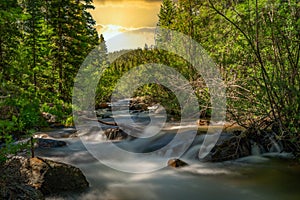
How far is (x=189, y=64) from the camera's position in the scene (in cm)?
2094

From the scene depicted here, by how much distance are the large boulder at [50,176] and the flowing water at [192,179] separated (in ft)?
0.93

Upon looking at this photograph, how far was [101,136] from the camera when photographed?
1489 centimetres

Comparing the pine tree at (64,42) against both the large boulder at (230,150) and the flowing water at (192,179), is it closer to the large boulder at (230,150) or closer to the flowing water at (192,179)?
the flowing water at (192,179)

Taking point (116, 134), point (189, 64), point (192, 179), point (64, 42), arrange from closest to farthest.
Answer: point (192, 179) < point (116, 134) < point (189, 64) < point (64, 42)

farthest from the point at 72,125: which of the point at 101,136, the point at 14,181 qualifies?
the point at 14,181

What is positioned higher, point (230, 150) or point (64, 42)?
point (64, 42)

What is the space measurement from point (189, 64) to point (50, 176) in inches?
607

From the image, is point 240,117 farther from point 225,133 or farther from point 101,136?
point 101,136

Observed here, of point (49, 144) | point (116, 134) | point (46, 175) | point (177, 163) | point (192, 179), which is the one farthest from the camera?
point (116, 134)

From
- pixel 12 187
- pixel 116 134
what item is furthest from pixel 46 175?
pixel 116 134

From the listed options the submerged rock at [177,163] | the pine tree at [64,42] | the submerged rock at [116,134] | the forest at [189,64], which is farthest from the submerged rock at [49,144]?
the pine tree at [64,42]

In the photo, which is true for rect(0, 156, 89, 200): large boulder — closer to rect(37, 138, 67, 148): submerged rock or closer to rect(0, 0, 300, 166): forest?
rect(0, 0, 300, 166): forest

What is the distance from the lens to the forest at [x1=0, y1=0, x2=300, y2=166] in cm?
606

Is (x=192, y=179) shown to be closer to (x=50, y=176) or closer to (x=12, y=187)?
(x=50, y=176)
